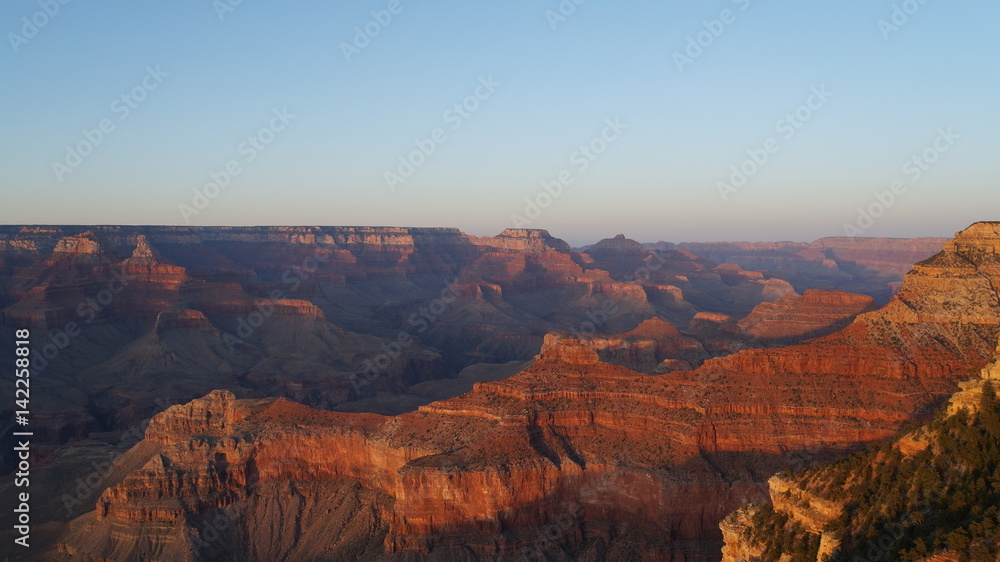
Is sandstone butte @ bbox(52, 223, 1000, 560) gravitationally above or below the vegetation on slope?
below

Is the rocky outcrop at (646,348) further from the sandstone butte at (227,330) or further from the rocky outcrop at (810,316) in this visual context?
the rocky outcrop at (810,316)

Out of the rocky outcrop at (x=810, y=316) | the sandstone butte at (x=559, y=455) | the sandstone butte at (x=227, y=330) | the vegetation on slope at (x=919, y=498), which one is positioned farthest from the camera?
the sandstone butte at (x=227, y=330)

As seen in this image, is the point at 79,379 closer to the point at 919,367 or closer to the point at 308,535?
the point at 308,535

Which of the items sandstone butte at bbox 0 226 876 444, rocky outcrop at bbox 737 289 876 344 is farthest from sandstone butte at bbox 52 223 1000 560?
sandstone butte at bbox 0 226 876 444

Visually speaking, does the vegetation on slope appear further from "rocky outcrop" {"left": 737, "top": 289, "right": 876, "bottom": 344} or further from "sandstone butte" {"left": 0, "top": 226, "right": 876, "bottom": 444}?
"rocky outcrop" {"left": 737, "top": 289, "right": 876, "bottom": 344}

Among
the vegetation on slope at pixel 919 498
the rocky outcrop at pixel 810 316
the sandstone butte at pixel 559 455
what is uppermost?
the rocky outcrop at pixel 810 316

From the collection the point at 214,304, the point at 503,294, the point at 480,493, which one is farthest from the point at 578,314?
the point at 480,493

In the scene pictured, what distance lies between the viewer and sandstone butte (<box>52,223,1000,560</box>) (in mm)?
45656

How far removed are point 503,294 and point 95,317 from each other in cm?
9355

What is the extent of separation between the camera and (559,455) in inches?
1886

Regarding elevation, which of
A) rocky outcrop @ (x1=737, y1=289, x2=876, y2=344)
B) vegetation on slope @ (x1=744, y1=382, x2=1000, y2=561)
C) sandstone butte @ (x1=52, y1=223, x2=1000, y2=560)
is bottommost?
sandstone butte @ (x1=52, y1=223, x2=1000, y2=560)

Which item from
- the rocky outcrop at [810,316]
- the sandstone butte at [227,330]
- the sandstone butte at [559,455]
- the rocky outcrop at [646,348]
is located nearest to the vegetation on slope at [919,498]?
the sandstone butte at [559,455]

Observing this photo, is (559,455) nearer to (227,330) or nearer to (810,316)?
(810,316)

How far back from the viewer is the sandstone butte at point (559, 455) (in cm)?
4566
